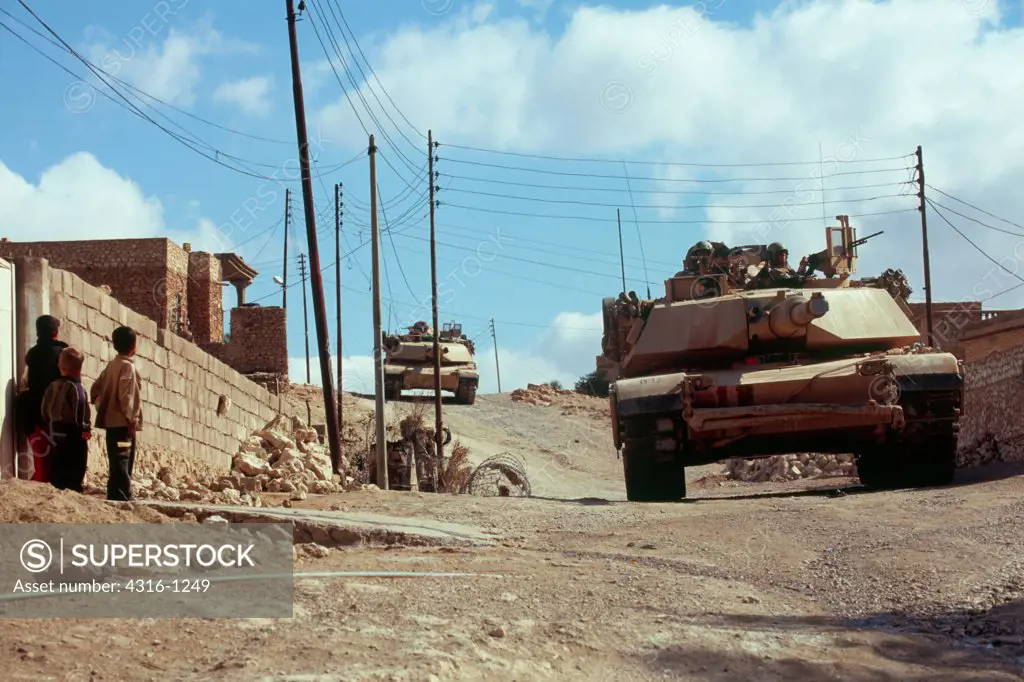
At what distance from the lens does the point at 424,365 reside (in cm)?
3647

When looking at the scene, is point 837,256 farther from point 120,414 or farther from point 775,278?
point 120,414

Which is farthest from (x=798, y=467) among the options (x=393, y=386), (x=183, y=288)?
(x=393, y=386)

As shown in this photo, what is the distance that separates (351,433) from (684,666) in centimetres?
2086

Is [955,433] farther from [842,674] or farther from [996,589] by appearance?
A: [842,674]

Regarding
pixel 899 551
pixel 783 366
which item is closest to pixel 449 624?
pixel 899 551

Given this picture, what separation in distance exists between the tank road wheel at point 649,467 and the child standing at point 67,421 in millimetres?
5331

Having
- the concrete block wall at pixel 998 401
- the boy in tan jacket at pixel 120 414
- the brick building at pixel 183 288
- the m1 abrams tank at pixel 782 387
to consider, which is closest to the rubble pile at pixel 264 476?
the boy in tan jacket at pixel 120 414

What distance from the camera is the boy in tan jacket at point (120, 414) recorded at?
26.5 ft

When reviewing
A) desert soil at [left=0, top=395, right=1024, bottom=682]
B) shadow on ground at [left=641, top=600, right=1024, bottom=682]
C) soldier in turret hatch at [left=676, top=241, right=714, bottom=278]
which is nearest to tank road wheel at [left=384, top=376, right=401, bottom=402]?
soldier in turret hatch at [left=676, top=241, right=714, bottom=278]

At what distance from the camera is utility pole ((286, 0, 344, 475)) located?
17047 mm

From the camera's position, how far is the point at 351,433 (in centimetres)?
2519

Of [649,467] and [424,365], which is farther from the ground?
[424,365]

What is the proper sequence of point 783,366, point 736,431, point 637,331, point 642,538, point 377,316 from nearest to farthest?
point 642,538, point 736,431, point 783,366, point 637,331, point 377,316

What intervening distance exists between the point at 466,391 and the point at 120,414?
29.6m
